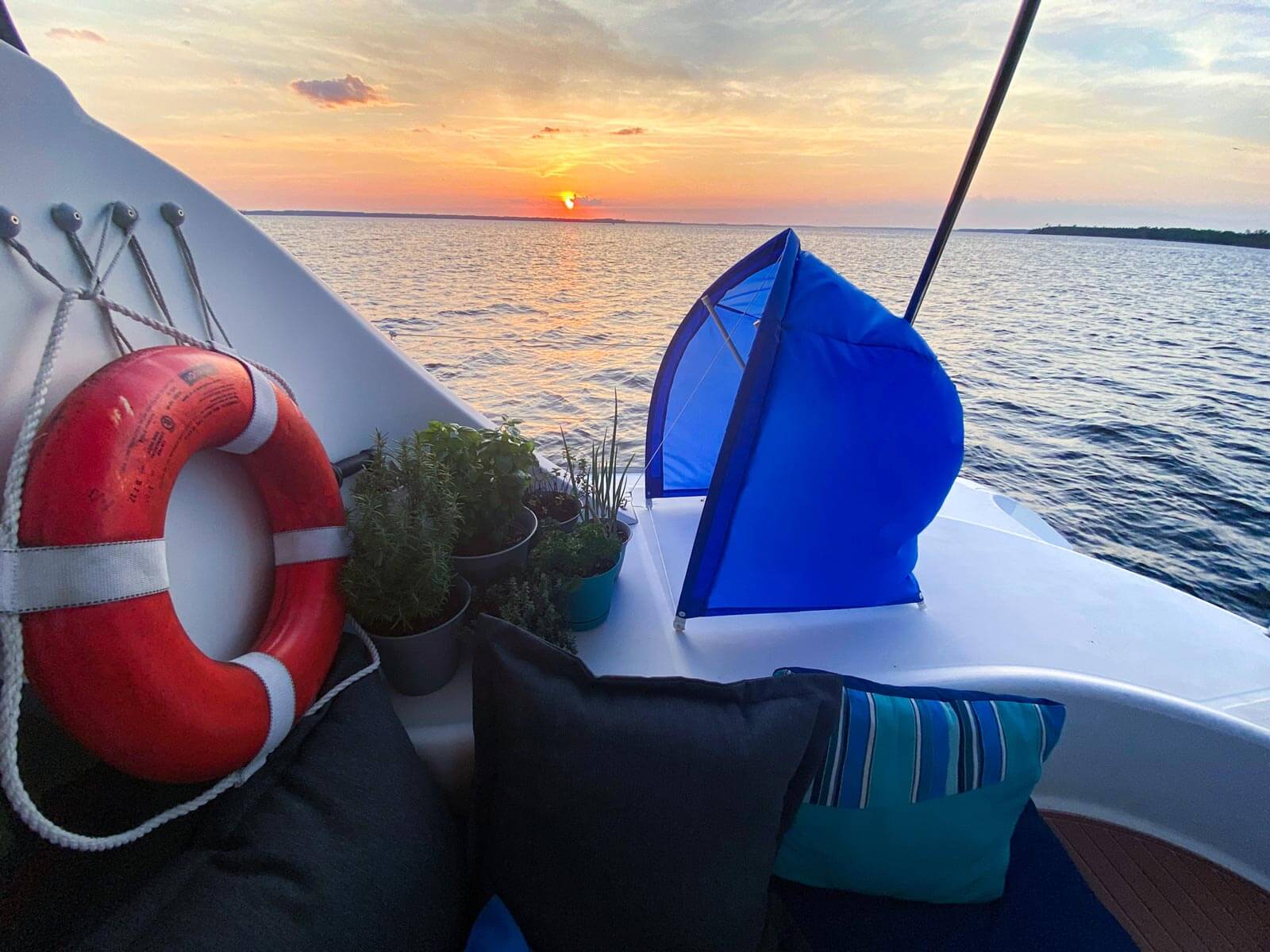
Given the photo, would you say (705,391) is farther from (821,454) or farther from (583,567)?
(583,567)

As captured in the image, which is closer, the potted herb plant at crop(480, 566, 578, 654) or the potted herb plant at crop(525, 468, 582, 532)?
the potted herb plant at crop(480, 566, 578, 654)

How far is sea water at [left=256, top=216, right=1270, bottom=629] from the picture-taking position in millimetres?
5070

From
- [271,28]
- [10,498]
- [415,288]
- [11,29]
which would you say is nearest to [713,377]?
[10,498]

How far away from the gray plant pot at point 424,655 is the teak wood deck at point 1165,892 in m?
1.41

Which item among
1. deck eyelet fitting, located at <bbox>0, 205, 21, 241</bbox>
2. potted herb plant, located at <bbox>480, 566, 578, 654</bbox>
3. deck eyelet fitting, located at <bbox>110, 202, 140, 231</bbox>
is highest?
deck eyelet fitting, located at <bbox>110, 202, 140, 231</bbox>

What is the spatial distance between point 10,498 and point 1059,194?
831 cm

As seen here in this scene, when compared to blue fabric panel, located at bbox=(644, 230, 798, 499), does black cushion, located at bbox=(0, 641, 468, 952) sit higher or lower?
lower

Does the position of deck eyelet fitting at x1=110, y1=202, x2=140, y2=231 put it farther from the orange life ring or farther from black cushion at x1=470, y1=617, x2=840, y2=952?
black cushion at x1=470, y1=617, x2=840, y2=952

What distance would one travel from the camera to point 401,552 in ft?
3.39

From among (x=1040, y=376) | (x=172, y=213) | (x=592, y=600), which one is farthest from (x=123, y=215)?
(x=1040, y=376)

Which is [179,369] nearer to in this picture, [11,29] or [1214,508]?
[11,29]

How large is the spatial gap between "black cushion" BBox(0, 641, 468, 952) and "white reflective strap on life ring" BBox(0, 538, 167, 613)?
32 centimetres

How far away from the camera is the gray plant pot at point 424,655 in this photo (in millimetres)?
1107

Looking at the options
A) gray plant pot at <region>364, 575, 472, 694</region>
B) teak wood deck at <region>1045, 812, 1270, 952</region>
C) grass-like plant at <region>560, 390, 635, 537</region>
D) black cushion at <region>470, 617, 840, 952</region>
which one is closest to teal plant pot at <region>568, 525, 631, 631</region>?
grass-like plant at <region>560, 390, 635, 537</region>
